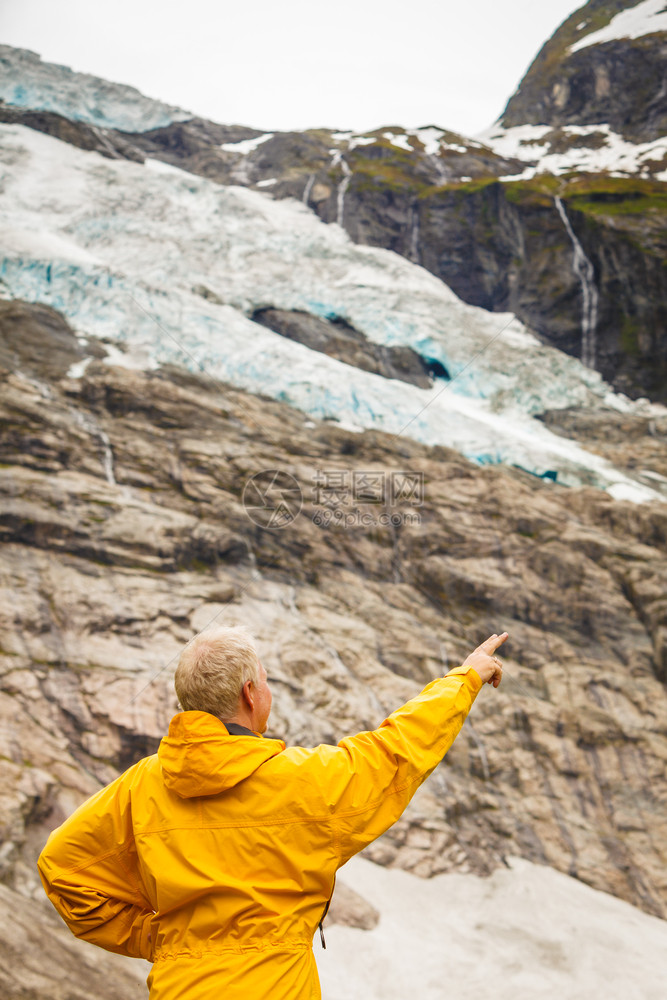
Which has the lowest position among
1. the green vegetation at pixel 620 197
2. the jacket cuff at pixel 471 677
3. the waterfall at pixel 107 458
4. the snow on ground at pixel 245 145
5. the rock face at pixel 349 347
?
the waterfall at pixel 107 458

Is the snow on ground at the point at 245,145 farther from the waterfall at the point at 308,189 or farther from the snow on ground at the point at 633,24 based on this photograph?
the snow on ground at the point at 633,24

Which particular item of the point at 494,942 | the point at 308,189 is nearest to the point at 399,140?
the point at 308,189

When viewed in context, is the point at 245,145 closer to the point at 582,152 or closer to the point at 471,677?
the point at 582,152

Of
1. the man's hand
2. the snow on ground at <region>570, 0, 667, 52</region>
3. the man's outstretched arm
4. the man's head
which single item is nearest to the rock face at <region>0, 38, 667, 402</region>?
the snow on ground at <region>570, 0, 667, 52</region>

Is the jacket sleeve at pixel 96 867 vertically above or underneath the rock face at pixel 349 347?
above

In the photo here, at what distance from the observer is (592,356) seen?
1291 inches

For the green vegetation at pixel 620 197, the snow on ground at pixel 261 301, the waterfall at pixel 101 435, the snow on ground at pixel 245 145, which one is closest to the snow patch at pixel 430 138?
the snow on ground at pixel 245 145

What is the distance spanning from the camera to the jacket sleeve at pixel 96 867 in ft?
6.23

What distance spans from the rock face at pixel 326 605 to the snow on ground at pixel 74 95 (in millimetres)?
24475

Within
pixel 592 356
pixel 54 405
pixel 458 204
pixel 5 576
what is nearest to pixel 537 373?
pixel 592 356

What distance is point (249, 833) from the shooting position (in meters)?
1.73

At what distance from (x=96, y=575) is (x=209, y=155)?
41389 mm

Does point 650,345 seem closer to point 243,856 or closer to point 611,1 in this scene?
point 243,856

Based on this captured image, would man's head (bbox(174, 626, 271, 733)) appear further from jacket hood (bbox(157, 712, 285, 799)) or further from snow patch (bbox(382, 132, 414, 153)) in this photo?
snow patch (bbox(382, 132, 414, 153))
